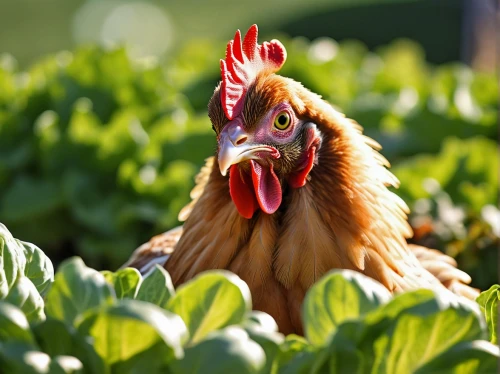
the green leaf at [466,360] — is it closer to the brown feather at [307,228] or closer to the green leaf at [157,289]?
the green leaf at [157,289]

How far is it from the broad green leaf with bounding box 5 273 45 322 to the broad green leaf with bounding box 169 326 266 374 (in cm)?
38

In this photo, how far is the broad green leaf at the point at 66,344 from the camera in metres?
1.55

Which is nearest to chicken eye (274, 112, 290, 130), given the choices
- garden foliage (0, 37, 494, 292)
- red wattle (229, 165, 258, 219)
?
red wattle (229, 165, 258, 219)

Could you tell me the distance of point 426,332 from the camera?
62.8 inches

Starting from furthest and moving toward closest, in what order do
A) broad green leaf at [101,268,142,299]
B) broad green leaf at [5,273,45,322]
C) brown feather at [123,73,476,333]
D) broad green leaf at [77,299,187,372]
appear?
brown feather at [123,73,476,333], broad green leaf at [101,268,142,299], broad green leaf at [5,273,45,322], broad green leaf at [77,299,187,372]

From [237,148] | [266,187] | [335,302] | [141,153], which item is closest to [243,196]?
[266,187]

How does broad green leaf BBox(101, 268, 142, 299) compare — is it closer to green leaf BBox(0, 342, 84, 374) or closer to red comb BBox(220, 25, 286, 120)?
green leaf BBox(0, 342, 84, 374)

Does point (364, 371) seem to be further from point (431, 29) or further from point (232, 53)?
point (431, 29)

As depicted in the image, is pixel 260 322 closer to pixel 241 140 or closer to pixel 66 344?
pixel 66 344

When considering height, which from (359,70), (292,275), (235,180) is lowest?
(359,70)

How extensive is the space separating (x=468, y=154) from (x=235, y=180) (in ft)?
9.95

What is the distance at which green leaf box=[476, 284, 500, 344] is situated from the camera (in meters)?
1.89

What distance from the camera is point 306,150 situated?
2.74 metres

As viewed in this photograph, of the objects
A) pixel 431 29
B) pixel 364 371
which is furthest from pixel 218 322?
pixel 431 29
